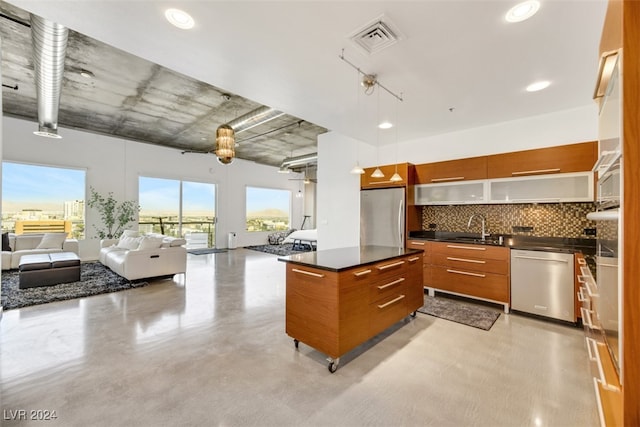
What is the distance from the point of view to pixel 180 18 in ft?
6.30

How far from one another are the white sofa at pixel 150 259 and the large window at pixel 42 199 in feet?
8.11

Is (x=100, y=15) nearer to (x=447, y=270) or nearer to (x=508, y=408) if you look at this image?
(x=508, y=408)

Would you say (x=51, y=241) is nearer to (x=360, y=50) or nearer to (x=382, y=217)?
(x=382, y=217)

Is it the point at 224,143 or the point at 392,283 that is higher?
the point at 224,143

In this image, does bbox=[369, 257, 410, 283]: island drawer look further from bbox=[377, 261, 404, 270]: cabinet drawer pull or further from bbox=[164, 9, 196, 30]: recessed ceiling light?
bbox=[164, 9, 196, 30]: recessed ceiling light

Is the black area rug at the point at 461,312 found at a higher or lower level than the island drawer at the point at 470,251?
lower

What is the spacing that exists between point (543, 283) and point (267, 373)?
3.31 meters

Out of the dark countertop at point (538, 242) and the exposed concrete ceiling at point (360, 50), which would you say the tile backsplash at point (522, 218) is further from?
the exposed concrete ceiling at point (360, 50)

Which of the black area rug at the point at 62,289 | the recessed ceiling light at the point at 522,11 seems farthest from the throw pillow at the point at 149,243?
the recessed ceiling light at the point at 522,11

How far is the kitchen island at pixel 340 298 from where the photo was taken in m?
2.14

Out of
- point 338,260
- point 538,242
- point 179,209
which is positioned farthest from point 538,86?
point 179,209

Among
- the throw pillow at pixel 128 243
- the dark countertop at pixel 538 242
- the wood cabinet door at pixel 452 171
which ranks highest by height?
the wood cabinet door at pixel 452 171

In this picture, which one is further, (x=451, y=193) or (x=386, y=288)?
(x=451, y=193)

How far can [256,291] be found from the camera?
4418 millimetres
